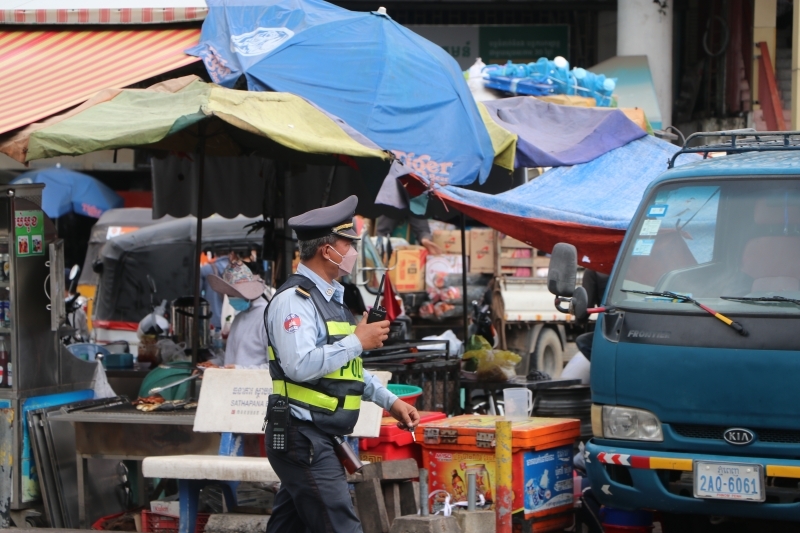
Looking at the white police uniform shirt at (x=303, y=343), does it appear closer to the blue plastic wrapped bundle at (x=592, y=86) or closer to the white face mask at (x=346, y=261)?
the white face mask at (x=346, y=261)

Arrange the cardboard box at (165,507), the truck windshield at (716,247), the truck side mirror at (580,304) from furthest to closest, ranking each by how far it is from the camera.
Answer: the cardboard box at (165,507) < the truck side mirror at (580,304) < the truck windshield at (716,247)

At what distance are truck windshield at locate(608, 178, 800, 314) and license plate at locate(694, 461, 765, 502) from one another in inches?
32.0

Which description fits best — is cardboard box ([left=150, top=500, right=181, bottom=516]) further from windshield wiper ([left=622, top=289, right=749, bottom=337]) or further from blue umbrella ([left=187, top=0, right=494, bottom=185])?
windshield wiper ([left=622, top=289, right=749, bottom=337])

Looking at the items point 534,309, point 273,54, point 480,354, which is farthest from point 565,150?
point 534,309

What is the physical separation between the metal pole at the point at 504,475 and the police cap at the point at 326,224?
1.85 metres

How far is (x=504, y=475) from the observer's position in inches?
240

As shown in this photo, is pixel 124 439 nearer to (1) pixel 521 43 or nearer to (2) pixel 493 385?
(2) pixel 493 385

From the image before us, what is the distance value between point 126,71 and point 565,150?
3976mm

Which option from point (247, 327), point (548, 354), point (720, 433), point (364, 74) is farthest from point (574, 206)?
point (548, 354)

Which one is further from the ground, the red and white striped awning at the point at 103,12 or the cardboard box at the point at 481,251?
the red and white striped awning at the point at 103,12

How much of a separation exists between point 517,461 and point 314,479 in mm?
2029

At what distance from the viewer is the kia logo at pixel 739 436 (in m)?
5.36

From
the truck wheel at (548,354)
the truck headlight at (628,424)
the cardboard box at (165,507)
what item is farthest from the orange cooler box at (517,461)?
the truck wheel at (548,354)

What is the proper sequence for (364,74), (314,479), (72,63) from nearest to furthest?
(314,479)
(364,74)
(72,63)
